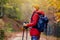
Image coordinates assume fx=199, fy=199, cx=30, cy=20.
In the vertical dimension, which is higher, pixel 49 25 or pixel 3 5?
pixel 3 5

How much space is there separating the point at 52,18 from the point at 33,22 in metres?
0.90

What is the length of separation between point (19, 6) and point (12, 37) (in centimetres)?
60

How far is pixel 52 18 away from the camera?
3.82 metres

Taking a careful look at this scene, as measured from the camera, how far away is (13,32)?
3742mm

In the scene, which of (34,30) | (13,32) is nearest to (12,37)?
(13,32)

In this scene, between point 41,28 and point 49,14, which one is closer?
point 41,28

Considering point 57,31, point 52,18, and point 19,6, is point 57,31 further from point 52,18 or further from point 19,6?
point 19,6

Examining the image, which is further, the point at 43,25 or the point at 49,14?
the point at 49,14

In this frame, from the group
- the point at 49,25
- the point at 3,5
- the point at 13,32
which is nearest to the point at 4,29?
the point at 13,32

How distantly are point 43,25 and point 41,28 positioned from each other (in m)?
0.07

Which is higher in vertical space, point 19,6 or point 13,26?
point 19,6

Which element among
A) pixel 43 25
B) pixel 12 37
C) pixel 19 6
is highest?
pixel 19 6

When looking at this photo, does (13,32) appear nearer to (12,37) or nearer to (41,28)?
(12,37)

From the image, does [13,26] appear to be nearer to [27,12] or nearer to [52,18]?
[27,12]
